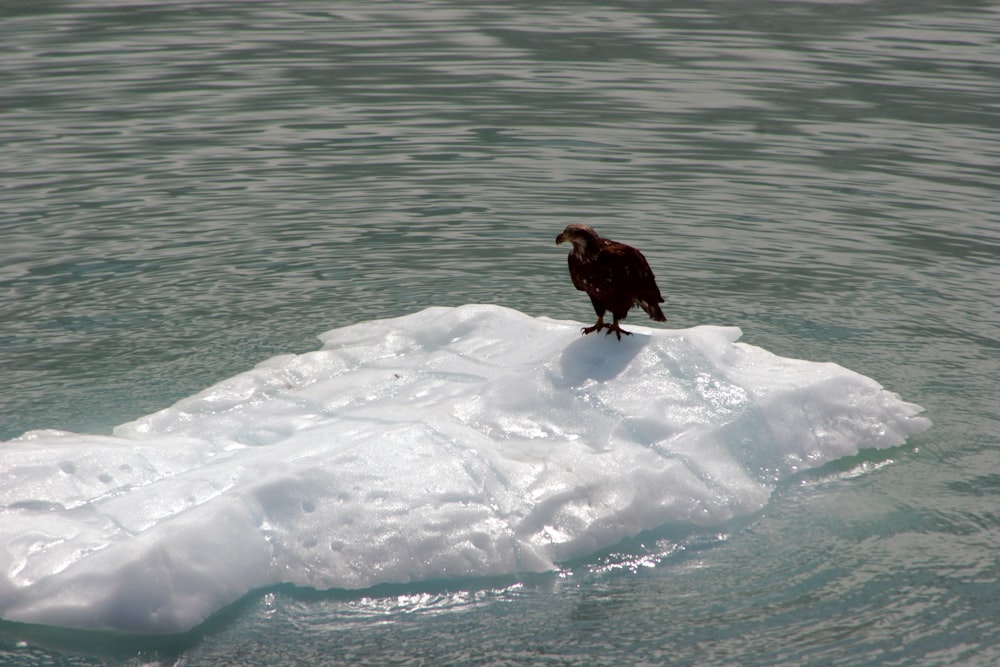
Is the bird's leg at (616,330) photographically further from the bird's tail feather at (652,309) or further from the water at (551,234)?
the water at (551,234)

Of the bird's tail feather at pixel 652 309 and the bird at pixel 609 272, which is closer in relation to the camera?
the bird at pixel 609 272

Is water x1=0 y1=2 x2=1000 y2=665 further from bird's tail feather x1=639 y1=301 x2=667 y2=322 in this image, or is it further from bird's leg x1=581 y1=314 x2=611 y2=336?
bird's leg x1=581 y1=314 x2=611 y2=336

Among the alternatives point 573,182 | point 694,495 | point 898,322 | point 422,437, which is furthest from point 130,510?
point 573,182

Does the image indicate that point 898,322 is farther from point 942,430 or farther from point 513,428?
point 513,428

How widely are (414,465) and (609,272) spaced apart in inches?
56.6

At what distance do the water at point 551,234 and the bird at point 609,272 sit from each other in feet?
4.06

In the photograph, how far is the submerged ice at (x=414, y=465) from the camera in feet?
15.4

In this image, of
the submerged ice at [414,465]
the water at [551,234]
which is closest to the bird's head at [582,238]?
the submerged ice at [414,465]

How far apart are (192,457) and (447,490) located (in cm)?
129

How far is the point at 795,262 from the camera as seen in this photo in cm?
900

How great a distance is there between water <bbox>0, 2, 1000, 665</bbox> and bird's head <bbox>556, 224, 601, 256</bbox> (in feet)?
4.81

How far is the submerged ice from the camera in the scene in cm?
469

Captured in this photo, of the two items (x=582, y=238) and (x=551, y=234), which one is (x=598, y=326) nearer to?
(x=582, y=238)

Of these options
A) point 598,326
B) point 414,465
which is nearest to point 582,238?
point 598,326
